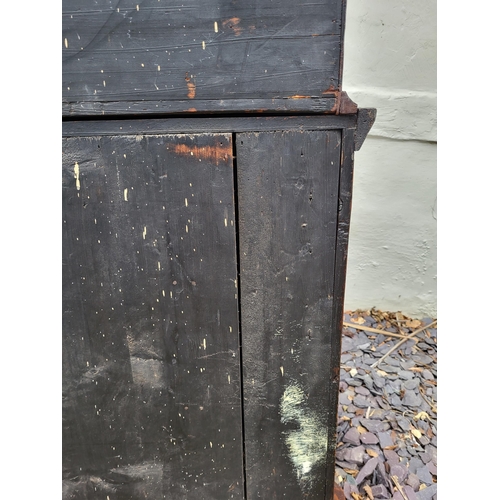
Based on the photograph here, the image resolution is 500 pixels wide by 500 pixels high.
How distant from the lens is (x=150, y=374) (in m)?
1.15

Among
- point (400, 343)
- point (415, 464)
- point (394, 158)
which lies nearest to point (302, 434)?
point (415, 464)

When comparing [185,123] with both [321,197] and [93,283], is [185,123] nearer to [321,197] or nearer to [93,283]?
[321,197]

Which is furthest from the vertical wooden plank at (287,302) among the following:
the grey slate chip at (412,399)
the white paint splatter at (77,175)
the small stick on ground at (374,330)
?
the small stick on ground at (374,330)

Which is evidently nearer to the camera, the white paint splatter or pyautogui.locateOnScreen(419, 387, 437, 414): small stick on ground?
the white paint splatter

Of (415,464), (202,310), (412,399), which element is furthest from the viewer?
(412,399)

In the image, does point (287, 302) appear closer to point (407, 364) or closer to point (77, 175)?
point (77, 175)

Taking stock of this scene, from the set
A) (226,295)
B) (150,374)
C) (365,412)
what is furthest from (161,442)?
(365,412)

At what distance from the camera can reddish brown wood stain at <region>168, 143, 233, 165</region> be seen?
949 mm

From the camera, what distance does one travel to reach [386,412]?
6.34 feet

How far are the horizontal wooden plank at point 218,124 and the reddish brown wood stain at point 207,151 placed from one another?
3cm

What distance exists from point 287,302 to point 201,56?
0.58 m

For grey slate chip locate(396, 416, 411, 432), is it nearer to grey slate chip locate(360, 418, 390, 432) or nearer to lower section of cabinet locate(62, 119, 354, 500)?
grey slate chip locate(360, 418, 390, 432)

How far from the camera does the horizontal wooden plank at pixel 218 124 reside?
930 mm

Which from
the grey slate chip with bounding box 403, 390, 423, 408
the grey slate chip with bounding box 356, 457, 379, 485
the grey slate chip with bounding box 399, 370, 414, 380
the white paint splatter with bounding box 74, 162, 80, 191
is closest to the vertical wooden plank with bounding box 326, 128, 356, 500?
the grey slate chip with bounding box 356, 457, 379, 485
